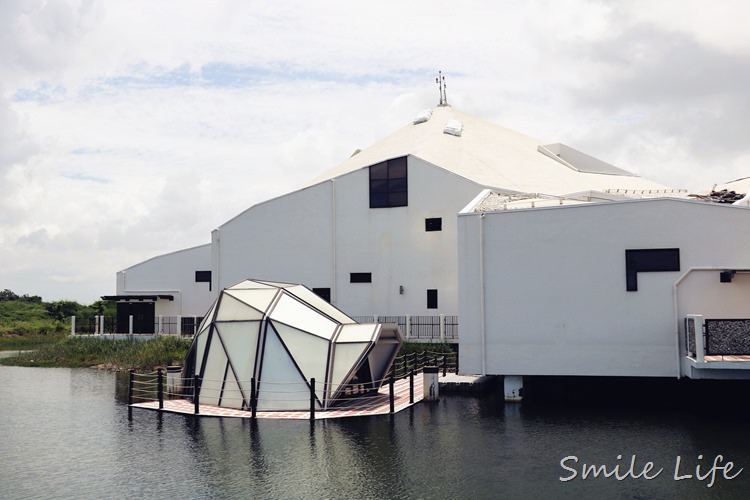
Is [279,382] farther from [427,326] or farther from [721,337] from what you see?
[427,326]

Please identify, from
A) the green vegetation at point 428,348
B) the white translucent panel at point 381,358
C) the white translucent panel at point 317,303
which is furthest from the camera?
the green vegetation at point 428,348

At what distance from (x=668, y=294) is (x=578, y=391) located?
5.21 m

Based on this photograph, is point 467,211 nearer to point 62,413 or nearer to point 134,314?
point 62,413

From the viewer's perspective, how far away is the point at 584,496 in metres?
13.7

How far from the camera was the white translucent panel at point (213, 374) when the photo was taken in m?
23.0

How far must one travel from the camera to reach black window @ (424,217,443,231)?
115 feet

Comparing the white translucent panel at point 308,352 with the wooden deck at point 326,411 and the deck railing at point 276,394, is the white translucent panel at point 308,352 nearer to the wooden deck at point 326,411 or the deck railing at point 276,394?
the deck railing at point 276,394

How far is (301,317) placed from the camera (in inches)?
921

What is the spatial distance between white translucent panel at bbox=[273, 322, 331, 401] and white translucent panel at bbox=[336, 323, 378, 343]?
0.59 meters

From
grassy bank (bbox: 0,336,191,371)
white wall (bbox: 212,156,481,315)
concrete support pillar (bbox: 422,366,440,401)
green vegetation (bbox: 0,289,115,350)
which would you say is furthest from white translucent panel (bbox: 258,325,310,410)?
green vegetation (bbox: 0,289,115,350)

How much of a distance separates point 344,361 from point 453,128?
22.7 metres

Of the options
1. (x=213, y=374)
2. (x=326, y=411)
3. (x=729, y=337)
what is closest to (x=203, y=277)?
(x=213, y=374)

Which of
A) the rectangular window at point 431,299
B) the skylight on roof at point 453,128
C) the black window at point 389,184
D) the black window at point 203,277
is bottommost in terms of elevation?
the rectangular window at point 431,299

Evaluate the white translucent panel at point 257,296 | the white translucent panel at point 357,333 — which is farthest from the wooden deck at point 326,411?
the white translucent panel at point 257,296
